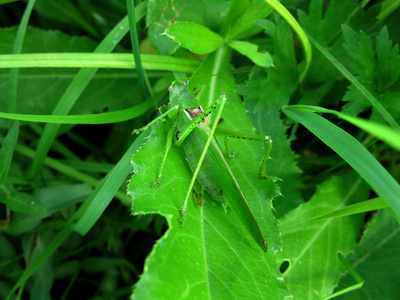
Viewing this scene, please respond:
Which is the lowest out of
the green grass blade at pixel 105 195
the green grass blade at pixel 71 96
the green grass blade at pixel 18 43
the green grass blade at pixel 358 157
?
the green grass blade at pixel 358 157

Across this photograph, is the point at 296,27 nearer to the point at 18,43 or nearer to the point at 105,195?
the point at 105,195

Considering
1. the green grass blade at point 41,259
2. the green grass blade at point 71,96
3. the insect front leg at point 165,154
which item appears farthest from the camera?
the green grass blade at point 71,96

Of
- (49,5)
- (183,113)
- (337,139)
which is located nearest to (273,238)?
(337,139)

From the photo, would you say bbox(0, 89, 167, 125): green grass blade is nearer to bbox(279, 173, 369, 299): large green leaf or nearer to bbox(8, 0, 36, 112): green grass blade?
bbox(8, 0, 36, 112): green grass blade

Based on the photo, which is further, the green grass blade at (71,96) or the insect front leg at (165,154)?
the green grass blade at (71,96)

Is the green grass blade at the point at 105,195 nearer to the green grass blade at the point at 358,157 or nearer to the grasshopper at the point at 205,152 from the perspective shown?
the grasshopper at the point at 205,152

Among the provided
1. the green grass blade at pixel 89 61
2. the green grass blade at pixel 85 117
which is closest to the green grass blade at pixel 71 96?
the green grass blade at pixel 89 61

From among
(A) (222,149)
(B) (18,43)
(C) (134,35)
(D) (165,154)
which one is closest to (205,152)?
(D) (165,154)
